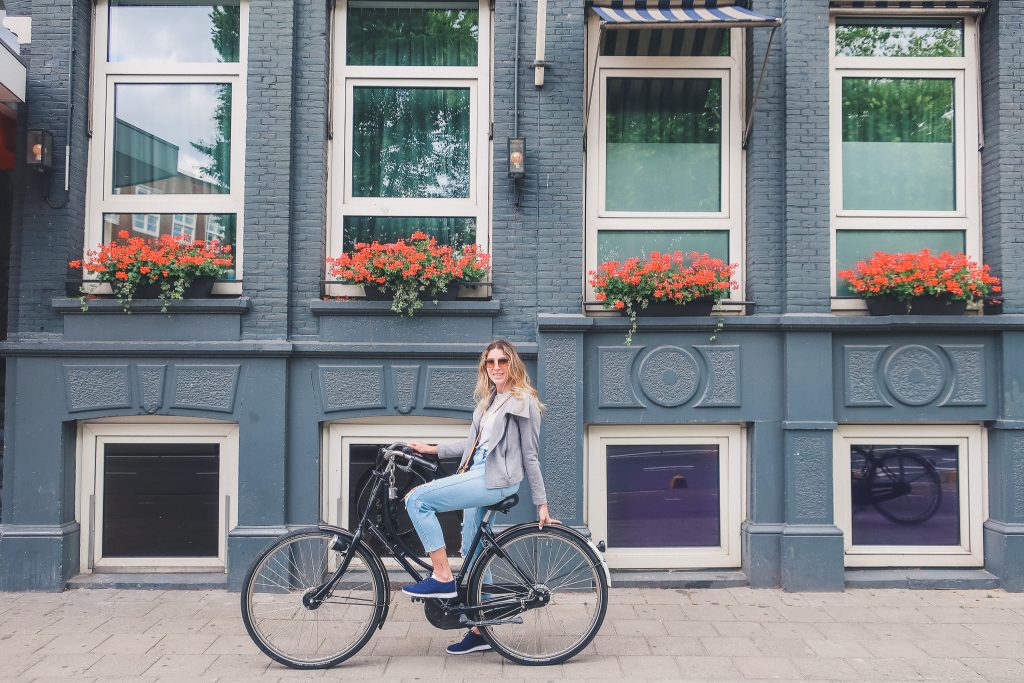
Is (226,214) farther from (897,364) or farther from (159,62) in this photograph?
(897,364)

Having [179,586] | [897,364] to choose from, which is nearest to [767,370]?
[897,364]

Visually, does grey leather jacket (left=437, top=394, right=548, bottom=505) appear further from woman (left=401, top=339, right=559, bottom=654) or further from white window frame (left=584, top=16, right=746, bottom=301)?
white window frame (left=584, top=16, right=746, bottom=301)

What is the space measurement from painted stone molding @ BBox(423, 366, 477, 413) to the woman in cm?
143

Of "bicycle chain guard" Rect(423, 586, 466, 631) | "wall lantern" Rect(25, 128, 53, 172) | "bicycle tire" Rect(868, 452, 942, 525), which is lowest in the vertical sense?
"bicycle chain guard" Rect(423, 586, 466, 631)

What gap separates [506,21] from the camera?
627 centimetres

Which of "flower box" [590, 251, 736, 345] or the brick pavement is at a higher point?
"flower box" [590, 251, 736, 345]

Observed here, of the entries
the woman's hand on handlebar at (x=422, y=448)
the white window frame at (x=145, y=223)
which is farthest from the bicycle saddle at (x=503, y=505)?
the white window frame at (x=145, y=223)

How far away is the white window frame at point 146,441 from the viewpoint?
6203mm

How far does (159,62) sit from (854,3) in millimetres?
6144

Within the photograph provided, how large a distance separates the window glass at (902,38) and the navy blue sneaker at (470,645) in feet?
19.0

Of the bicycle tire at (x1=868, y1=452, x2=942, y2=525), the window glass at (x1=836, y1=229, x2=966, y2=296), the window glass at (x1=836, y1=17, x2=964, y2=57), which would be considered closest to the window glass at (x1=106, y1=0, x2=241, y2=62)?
the window glass at (x1=836, y1=17, x2=964, y2=57)

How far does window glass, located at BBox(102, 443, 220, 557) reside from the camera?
6270 millimetres

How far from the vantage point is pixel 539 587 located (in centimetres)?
441

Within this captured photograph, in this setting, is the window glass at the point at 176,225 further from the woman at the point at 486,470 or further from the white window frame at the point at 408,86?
the woman at the point at 486,470
